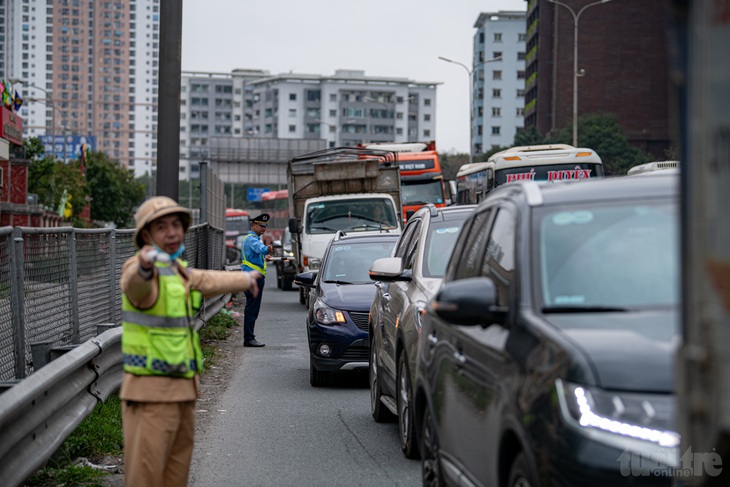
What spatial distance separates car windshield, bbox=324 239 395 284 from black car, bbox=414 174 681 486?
8487 millimetres

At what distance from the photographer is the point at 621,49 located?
340 ft

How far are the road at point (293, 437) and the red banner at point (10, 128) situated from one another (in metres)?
39.9

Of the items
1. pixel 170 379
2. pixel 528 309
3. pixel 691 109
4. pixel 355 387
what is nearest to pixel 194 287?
pixel 170 379

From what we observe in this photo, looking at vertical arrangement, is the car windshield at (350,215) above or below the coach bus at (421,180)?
below

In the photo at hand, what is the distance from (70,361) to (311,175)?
20447mm

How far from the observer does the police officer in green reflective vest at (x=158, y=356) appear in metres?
5.22

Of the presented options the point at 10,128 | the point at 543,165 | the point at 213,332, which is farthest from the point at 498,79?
the point at 213,332

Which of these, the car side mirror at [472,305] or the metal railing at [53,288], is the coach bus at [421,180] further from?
the car side mirror at [472,305]

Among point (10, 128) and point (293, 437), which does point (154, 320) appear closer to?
point (293, 437)

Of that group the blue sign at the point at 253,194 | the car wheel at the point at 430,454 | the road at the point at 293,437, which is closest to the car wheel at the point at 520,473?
the car wheel at the point at 430,454

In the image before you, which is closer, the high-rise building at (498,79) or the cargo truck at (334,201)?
the cargo truck at (334,201)

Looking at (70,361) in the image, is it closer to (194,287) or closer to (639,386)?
(194,287)

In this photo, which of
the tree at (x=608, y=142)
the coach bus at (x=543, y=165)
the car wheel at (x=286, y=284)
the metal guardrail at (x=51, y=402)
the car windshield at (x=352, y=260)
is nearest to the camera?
the metal guardrail at (x=51, y=402)

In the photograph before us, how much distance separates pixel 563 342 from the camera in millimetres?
3922
